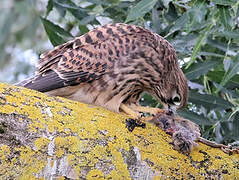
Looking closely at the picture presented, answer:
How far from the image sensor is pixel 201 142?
2586 mm

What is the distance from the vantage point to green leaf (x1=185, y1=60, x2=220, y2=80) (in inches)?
144

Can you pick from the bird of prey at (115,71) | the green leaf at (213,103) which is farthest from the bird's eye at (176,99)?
the green leaf at (213,103)

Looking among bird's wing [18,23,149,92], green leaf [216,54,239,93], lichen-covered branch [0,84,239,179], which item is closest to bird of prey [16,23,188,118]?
bird's wing [18,23,149,92]

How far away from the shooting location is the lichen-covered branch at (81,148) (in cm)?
A: 203

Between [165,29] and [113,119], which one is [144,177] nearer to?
[113,119]

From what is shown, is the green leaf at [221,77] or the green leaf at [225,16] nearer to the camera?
the green leaf at [225,16]

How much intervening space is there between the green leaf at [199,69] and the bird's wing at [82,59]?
525 mm

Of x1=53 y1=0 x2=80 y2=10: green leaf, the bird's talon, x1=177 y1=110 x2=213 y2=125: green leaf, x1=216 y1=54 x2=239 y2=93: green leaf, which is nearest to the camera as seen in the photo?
the bird's talon

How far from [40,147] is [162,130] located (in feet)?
2.50

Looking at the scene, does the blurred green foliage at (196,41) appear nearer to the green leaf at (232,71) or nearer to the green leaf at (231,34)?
the green leaf at (231,34)

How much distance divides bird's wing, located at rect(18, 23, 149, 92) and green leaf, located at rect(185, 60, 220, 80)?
525 millimetres

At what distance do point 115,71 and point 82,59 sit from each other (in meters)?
0.29

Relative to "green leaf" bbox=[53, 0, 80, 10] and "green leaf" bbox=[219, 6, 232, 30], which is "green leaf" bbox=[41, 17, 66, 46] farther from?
"green leaf" bbox=[219, 6, 232, 30]

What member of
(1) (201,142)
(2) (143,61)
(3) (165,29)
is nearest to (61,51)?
(2) (143,61)
